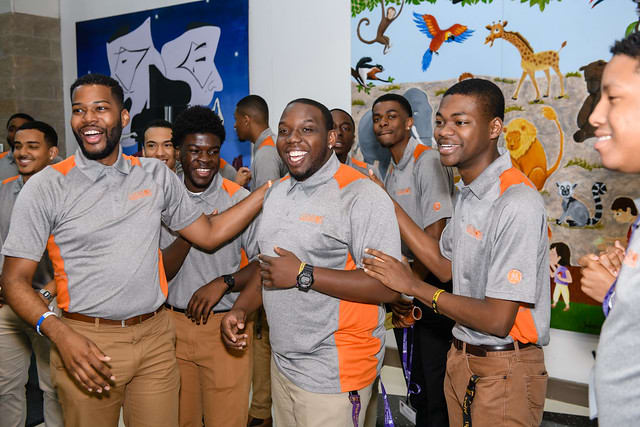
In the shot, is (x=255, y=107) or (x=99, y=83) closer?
(x=99, y=83)

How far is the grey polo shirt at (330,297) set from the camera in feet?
5.96

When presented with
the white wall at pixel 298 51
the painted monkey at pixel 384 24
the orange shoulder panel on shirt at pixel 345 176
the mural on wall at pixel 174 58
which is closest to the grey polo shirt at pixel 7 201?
the orange shoulder panel on shirt at pixel 345 176

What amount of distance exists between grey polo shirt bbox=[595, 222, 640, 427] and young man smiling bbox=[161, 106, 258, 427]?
5.39 ft

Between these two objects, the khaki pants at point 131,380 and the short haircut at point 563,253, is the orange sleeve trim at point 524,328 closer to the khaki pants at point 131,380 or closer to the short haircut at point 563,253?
the khaki pants at point 131,380

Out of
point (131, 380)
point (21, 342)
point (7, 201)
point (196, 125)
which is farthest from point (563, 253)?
point (7, 201)

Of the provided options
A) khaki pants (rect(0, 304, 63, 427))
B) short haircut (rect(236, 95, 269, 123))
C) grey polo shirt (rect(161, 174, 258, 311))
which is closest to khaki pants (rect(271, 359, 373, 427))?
grey polo shirt (rect(161, 174, 258, 311))

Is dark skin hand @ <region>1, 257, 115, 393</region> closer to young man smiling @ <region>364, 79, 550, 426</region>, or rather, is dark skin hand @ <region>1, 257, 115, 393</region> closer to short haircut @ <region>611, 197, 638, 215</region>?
young man smiling @ <region>364, 79, 550, 426</region>

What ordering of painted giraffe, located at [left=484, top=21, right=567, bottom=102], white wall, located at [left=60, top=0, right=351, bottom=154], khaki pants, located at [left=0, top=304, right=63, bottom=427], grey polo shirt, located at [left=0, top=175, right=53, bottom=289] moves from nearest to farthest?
khaki pants, located at [left=0, top=304, right=63, bottom=427]
grey polo shirt, located at [left=0, top=175, right=53, bottom=289]
painted giraffe, located at [left=484, top=21, right=567, bottom=102]
white wall, located at [left=60, top=0, right=351, bottom=154]

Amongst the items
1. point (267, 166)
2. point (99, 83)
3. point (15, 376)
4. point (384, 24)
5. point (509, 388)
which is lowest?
point (15, 376)

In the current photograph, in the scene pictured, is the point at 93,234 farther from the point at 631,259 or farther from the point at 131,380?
the point at 631,259

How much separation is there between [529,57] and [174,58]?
3.53 m

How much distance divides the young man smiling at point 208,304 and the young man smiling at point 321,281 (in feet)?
1.74

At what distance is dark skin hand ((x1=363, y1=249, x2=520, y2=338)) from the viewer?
1674 mm

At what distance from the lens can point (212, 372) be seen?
2.46m
